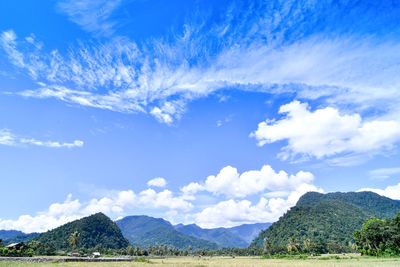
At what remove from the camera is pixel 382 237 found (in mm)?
69188

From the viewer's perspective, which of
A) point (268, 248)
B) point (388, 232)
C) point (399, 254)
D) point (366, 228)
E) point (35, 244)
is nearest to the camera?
point (399, 254)

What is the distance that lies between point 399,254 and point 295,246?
6633 centimetres

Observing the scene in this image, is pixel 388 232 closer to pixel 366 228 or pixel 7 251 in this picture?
pixel 366 228

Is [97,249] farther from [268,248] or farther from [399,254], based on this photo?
[399,254]

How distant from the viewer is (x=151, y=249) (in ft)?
583

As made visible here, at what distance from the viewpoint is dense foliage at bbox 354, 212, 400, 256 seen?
6556 cm

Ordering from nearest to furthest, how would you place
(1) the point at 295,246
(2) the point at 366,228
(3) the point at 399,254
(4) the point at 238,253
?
(3) the point at 399,254 → (2) the point at 366,228 → (1) the point at 295,246 → (4) the point at 238,253

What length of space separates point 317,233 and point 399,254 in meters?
149

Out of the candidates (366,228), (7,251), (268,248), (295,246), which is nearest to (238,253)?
(268,248)

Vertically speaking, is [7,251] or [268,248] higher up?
[7,251]

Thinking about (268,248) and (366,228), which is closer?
(366,228)

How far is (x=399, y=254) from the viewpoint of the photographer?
62094 mm

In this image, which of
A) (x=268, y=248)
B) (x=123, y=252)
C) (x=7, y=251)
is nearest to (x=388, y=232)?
(x=268, y=248)

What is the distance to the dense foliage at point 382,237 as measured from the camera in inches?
2581
